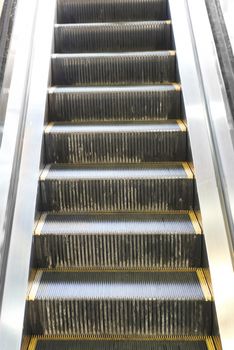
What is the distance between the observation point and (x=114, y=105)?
3492mm

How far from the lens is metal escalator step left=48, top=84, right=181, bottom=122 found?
345 centimetres

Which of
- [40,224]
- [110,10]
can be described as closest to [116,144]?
[40,224]

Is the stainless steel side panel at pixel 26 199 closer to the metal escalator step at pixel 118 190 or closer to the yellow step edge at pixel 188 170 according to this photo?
the metal escalator step at pixel 118 190

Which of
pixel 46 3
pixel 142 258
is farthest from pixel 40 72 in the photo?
pixel 142 258

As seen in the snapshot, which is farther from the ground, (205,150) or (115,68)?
(115,68)

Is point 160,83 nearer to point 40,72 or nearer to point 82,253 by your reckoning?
point 40,72

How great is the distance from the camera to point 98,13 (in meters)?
4.39

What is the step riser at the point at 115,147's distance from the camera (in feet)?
10.5

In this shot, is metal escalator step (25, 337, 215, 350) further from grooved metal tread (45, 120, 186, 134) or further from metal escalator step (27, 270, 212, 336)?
grooved metal tread (45, 120, 186, 134)

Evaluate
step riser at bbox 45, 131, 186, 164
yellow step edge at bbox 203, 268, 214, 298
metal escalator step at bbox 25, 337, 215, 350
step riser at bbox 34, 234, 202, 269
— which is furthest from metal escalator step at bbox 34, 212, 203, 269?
step riser at bbox 45, 131, 186, 164

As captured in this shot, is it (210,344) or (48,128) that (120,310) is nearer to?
(210,344)

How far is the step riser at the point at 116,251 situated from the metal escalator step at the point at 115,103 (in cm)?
113

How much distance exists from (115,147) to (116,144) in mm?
23

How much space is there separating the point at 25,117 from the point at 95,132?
48 cm
